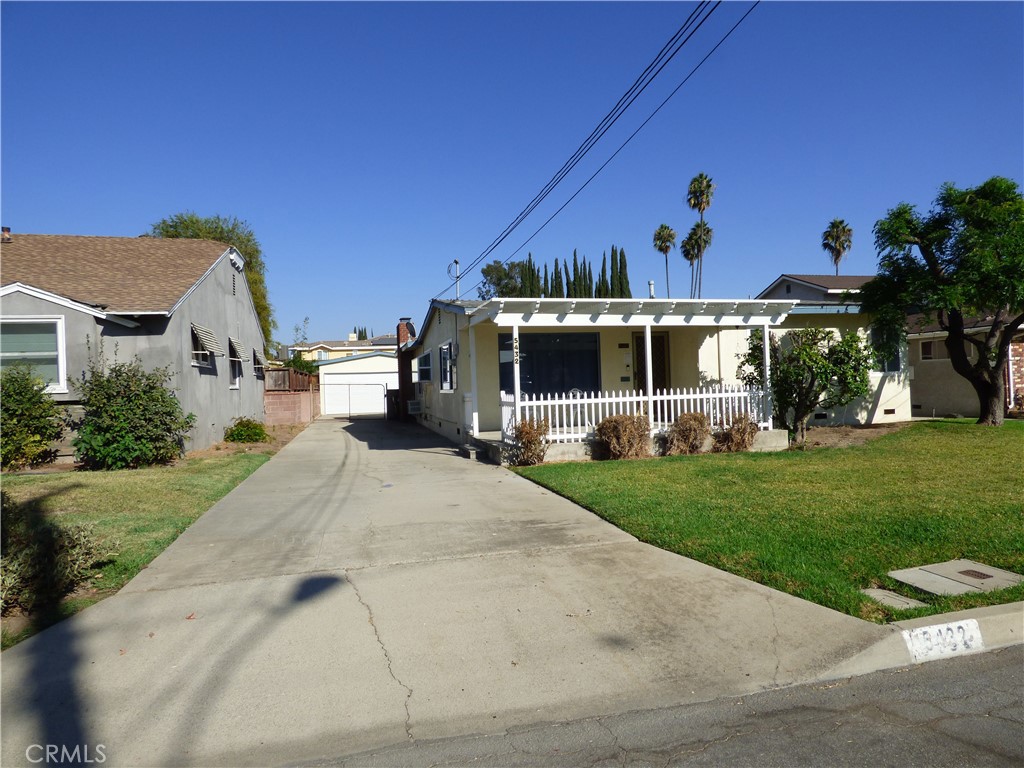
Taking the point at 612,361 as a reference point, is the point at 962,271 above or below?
above

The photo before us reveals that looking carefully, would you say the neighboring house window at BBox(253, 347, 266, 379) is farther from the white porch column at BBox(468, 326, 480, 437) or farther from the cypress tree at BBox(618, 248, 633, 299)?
the cypress tree at BBox(618, 248, 633, 299)

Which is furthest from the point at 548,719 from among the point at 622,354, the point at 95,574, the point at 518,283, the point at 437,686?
the point at 518,283

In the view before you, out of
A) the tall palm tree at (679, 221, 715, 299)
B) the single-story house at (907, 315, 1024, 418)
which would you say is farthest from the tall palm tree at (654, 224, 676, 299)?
the single-story house at (907, 315, 1024, 418)

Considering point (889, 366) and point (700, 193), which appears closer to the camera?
point (889, 366)

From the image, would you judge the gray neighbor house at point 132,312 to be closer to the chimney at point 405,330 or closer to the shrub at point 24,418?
the shrub at point 24,418

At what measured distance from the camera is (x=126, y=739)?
3336 millimetres

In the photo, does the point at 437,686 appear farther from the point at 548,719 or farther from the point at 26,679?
the point at 26,679

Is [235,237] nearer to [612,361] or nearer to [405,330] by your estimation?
[405,330]

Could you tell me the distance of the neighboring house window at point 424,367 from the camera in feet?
71.1

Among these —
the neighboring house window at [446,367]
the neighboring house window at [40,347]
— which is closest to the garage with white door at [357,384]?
the neighboring house window at [446,367]

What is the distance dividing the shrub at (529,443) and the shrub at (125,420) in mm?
6469

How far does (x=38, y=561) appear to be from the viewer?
4996 mm

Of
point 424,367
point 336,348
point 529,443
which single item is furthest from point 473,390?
point 336,348

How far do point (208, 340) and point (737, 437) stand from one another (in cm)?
1248
